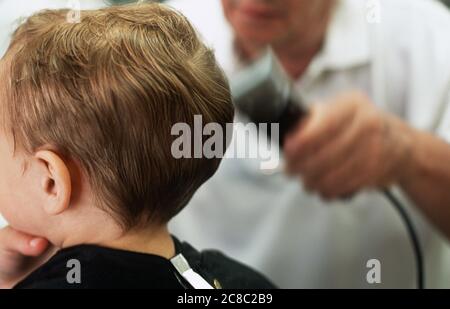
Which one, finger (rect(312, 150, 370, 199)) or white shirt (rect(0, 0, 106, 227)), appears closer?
white shirt (rect(0, 0, 106, 227))

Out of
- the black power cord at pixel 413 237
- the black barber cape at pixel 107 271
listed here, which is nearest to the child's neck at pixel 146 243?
the black barber cape at pixel 107 271

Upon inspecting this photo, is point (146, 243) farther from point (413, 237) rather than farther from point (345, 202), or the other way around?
point (413, 237)

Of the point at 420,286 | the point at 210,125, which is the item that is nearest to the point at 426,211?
the point at 420,286

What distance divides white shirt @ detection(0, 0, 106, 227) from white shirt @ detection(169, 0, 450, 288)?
153 mm

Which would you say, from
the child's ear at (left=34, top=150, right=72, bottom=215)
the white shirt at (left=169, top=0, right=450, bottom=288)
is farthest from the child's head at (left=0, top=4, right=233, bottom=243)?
the white shirt at (left=169, top=0, right=450, bottom=288)

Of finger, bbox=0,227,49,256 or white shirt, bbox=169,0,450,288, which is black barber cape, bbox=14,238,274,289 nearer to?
finger, bbox=0,227,49,256

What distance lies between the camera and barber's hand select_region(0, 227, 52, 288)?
29.1 inches

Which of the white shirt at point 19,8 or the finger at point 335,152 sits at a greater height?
the white shirt at point 19,8

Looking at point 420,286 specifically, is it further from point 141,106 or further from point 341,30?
point 141,106

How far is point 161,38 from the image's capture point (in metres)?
0.68

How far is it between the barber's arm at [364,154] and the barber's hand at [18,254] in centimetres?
35

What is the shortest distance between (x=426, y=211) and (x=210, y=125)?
0.41 metres

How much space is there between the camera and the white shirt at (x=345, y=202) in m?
0.89

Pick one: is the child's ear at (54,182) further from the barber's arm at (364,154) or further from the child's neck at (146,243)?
the barber's arm at (364,154)
